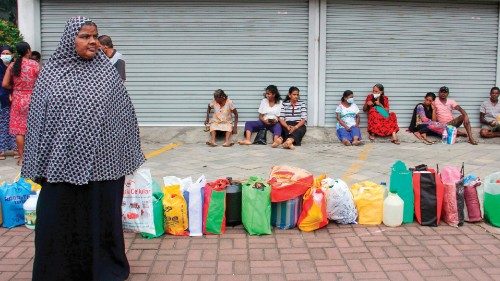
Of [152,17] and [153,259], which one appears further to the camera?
[152,17]

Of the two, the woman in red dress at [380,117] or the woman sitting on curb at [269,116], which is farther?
the woman in red dress at [380,117]

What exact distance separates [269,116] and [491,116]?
4704 millimetres

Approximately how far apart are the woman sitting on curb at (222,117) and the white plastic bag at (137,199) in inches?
193

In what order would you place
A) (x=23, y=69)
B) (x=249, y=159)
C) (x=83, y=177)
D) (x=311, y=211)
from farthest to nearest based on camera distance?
(x=249, y=159)
(x=23, y=69)
(x=311, y=211)
(x=83, y=177)

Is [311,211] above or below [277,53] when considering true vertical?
below

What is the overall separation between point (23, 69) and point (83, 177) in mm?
4682

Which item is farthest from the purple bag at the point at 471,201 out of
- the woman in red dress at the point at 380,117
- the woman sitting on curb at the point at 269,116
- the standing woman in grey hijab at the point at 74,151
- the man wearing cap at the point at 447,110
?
the man wearing cap at the point at 447,110

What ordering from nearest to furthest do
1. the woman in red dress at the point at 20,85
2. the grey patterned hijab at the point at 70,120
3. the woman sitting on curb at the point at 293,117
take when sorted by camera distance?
the grey patterned hijab at the point at 70,120 < the woman in red dress at the point at 20,85 < the woman sitting on curb at the point at 293,117

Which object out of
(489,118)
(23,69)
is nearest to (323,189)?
(23,69)

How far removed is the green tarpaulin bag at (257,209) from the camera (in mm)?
4695

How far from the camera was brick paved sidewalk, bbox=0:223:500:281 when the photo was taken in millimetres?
3848

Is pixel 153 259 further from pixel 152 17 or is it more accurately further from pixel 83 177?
pixel 152 17

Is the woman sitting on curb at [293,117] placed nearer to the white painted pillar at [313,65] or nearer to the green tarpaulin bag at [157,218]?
the white painted pillar at [313,65]

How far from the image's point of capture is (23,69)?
7152 mm
